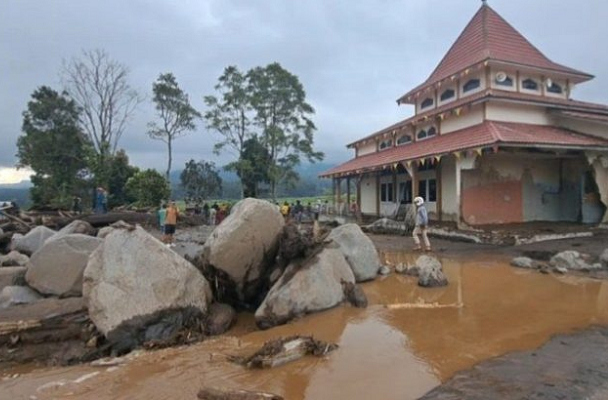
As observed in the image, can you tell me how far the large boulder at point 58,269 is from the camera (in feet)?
27.8

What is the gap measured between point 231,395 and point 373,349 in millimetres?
1967

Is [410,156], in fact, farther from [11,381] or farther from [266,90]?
[266,90]

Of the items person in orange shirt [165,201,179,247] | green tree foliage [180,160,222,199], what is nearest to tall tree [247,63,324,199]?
green tree foliage [180,160,222,199]

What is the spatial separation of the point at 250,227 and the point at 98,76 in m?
30.6

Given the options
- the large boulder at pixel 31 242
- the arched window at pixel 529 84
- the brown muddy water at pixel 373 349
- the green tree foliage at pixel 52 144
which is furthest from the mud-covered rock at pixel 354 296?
the green tree foliage at pixel 52 144

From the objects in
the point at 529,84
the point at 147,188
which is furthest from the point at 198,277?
the point at 147,188

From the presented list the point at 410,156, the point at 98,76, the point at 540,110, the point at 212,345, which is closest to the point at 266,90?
the point at 98,76

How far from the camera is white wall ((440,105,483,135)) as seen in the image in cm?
1719

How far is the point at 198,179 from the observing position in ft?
125

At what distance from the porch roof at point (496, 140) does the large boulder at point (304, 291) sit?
927cm

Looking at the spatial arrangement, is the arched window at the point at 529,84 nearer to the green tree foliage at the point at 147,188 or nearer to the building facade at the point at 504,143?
the building facade at the point at 504,143

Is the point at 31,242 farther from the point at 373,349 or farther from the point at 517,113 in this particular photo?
the point at 517,113

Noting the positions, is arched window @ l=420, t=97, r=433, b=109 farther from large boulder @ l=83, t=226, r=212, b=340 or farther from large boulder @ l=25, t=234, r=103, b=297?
large boulder @ l=25, t=234, r=103, b=297

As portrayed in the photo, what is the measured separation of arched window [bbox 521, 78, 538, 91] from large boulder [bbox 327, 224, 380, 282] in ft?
47.5
